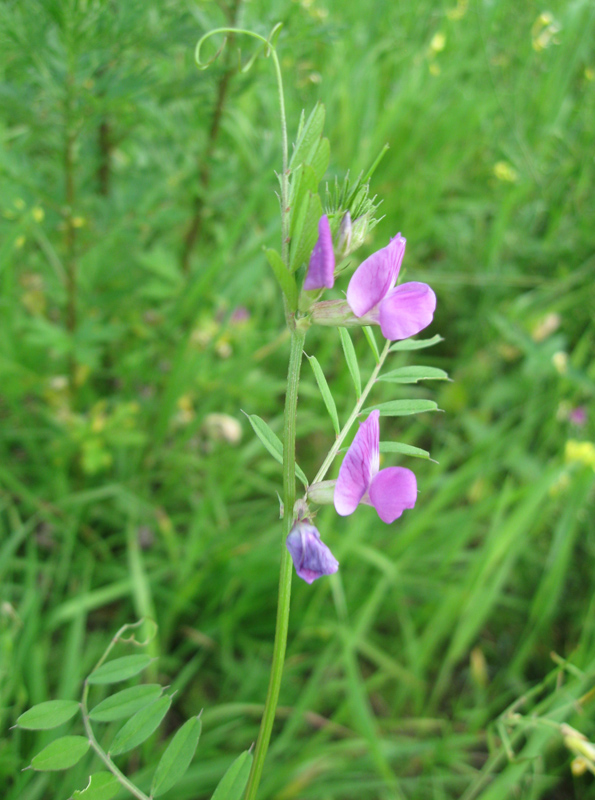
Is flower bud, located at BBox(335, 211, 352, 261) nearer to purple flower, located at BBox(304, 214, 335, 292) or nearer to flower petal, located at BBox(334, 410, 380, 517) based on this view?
purple flower, located at BBox(304, 214, 335, 292)

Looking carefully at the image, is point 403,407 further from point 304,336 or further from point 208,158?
point 208,158

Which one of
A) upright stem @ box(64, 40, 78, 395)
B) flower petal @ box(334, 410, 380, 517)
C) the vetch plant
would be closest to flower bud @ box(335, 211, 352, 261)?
the vetch plant

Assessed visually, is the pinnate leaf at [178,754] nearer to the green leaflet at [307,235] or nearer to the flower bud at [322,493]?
the flower bud at [322,493]

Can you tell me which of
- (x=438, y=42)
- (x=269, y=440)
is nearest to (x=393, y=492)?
(x=269, y=440)

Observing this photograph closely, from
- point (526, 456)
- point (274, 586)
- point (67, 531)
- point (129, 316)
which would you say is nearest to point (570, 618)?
point (526, 456)

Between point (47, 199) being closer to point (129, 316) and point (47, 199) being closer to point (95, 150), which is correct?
point (95, 150)

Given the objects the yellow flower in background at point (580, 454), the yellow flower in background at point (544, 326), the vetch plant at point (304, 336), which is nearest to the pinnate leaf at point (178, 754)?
the vetch plant at point (304, 336)
